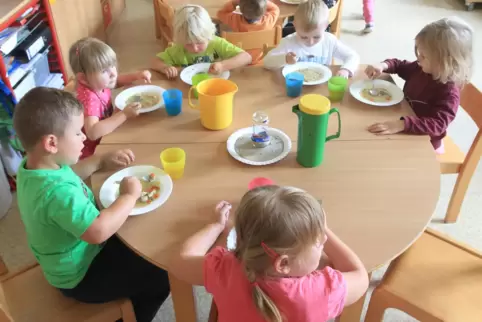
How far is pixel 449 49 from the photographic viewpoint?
1790 mm

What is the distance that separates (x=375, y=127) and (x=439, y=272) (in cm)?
55

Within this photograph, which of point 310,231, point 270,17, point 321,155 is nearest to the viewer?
point 310,231

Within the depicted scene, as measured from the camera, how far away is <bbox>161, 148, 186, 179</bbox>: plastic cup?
4.65 feet

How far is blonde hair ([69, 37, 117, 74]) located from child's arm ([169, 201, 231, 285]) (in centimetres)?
98

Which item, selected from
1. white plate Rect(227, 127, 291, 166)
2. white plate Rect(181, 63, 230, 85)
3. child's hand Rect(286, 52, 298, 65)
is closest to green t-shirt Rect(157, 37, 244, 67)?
white plate Rect(181, 63, 230, 85)

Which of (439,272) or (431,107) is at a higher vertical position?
(431,107)

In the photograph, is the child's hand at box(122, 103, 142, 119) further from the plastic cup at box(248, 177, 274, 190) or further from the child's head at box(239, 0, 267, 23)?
the child's head at box(239, 0, 267, 23)

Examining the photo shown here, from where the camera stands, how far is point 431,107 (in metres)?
1.88

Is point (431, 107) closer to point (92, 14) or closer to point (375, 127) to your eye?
point (375, 127)

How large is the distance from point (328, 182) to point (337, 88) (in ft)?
1.77

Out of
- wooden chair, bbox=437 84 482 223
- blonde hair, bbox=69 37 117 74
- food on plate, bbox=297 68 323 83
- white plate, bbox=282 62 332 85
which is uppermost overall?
blonde hair, bbox=69 37 117 74

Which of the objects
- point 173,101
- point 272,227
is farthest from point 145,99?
point 272,227

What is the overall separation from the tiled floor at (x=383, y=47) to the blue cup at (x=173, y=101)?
33.0 inches

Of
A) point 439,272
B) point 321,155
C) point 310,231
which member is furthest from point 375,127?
point 310,231
